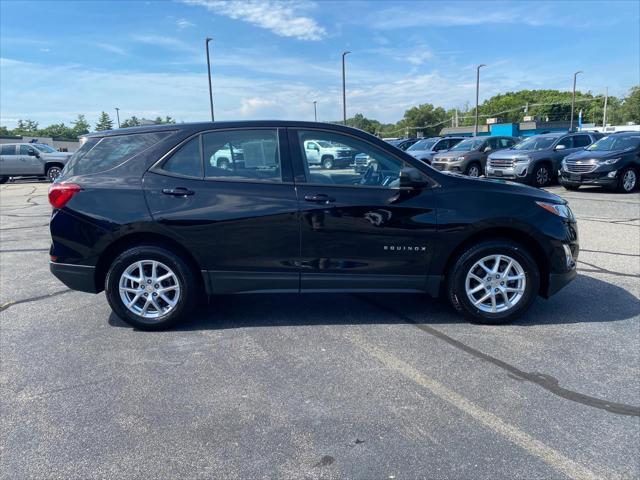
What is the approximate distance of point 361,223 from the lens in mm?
4102

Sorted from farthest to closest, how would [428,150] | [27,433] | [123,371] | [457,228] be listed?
[428,150] → [457,228] → [123,371] → [27,433]

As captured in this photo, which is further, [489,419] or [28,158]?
[28,158]

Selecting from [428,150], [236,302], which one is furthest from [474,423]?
[428,150]

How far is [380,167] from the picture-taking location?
13.8ft

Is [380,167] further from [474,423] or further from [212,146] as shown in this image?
[474,423]

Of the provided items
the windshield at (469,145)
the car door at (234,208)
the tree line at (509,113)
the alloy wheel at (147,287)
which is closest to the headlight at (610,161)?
the windshield at (469,145)

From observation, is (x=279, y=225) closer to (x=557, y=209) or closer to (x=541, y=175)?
(x=557, y=209)

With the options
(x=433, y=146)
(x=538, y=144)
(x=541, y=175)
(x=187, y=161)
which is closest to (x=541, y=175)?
(x=541, y=175)

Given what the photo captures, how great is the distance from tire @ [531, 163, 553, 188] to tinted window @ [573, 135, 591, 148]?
6.06 ft

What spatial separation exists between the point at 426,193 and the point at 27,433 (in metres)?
3.33

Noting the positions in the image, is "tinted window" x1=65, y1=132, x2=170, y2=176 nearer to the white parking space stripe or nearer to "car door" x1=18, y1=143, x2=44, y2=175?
the white parking space stripe

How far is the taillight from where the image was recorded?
4117 millimetres

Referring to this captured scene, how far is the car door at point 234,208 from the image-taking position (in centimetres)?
408

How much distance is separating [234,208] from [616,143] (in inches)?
551
